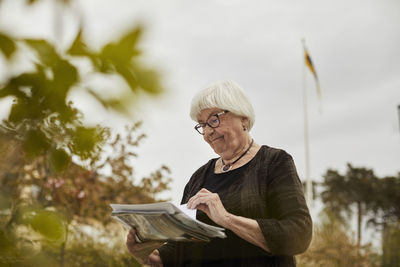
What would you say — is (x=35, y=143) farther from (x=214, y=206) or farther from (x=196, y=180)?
(x=196, y=180)

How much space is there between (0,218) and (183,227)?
3.06 ft

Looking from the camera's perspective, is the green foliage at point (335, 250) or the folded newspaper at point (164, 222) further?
the green foliage at point (335, 250)

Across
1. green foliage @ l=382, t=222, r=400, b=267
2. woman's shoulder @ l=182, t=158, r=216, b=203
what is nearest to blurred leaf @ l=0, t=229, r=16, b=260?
woman's shoulder @ l=182, t=158, r=216, b=203

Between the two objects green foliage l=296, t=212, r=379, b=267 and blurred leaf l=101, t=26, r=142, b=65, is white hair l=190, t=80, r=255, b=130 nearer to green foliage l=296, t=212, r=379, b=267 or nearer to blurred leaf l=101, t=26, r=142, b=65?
blurred leaf l=101, t=26, r=142, b=65

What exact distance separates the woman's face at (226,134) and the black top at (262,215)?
12 centimetres

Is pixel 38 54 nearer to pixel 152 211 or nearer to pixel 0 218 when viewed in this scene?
pixel 0 218

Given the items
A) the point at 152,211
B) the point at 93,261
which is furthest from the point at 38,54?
the point at 93,261

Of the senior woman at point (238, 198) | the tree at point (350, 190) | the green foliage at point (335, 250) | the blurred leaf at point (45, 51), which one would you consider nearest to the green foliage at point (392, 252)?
the green foliage at point (335, 250)

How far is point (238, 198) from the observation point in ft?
6.93

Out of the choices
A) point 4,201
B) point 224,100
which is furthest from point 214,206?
point 4,201

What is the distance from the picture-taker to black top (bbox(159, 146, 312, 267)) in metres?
1.89

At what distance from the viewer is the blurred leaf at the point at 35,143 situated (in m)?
0.70

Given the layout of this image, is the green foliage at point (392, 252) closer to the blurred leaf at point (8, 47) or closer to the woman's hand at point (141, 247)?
the woman's hand at point (141, 247)

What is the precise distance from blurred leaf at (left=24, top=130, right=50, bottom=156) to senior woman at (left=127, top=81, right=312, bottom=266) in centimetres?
119
